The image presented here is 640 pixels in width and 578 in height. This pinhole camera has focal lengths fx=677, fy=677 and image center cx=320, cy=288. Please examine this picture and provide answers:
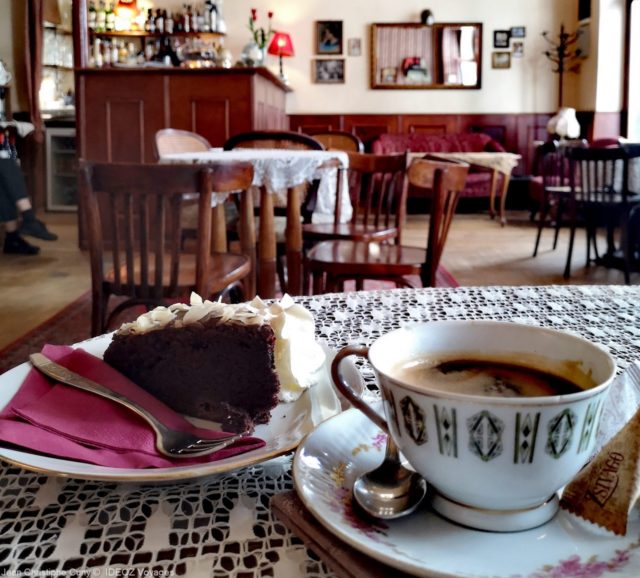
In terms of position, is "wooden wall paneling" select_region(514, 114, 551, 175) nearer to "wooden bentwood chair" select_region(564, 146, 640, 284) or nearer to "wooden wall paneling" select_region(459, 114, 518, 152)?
"wooden wall paneling" select_region(459, 114, 518, 152)

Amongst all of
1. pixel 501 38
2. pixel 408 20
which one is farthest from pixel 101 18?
pixel 501 38

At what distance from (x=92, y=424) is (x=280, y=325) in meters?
0.17

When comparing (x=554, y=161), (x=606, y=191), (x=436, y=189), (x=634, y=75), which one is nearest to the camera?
(x=436, y=189)

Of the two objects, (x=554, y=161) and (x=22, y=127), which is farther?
(x=22, y=127)

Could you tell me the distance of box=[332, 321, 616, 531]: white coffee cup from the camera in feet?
1.10

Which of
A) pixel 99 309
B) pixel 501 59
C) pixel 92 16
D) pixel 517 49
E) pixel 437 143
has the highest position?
pixel 92 16

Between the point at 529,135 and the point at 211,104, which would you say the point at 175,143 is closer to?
the point at 211,104

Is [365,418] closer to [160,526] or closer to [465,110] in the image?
[160,526]

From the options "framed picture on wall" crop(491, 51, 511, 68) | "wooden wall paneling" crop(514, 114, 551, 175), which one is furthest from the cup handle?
"framed picture on wall" crop(491, 51, 511, 68)

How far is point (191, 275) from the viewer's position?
2.30 m

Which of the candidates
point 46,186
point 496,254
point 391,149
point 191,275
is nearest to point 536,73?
point 391,149

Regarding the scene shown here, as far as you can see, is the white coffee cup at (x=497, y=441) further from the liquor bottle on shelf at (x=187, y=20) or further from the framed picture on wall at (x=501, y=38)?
the framed picture on wall at (x=501, y=38)

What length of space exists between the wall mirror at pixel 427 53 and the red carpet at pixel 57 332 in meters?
6.03

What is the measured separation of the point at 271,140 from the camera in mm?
3746
